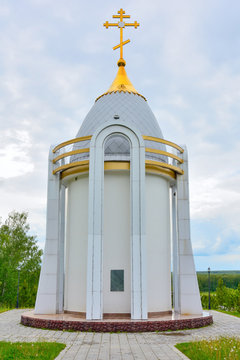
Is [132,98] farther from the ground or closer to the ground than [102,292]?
farther from the ground

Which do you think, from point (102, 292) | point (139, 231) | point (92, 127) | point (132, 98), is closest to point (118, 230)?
point (139, 231)

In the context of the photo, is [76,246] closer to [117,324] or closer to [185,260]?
[117,324]

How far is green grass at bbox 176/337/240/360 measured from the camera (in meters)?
9.57

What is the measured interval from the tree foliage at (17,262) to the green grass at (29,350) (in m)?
25.8

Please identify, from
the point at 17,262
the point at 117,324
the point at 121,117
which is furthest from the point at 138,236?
the point at 17,262

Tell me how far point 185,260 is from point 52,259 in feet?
21.7

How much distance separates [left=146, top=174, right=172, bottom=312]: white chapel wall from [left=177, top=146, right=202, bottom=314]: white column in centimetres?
66

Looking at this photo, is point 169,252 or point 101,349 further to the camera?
point 169,252

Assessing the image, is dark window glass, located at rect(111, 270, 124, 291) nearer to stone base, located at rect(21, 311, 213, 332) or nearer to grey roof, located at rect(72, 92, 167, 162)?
stone base, located at rect(21, 311, 213, 332)

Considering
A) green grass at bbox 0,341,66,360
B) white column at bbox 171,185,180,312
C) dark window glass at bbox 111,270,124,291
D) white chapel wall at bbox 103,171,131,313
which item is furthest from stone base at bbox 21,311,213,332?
white column at bbox 171,185,180,312

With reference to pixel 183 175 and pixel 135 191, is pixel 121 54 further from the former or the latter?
pixel 135 191

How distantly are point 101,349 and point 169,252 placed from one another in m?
7.90

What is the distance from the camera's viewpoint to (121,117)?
63.2ft

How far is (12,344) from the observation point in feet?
38.1
